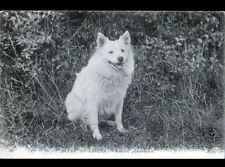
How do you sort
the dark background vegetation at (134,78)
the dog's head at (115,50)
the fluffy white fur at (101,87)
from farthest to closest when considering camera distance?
1. the dark background vegetation at (134,78)
2. the fluffy white fur at (101,87)
3. the dog's head at (115,50)

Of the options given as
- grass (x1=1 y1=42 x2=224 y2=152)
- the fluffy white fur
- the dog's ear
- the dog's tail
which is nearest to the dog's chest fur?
the fluffy white fur

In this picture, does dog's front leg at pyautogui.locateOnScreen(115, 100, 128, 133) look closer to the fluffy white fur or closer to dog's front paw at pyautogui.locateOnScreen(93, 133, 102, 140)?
the fluffy white fur

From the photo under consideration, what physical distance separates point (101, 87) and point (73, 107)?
0.45 meters

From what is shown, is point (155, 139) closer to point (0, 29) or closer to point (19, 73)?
point (19, 73)

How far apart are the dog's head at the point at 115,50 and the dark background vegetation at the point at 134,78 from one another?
0.15 meters

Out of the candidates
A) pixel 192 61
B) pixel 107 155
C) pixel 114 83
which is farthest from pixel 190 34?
pixel 107 155

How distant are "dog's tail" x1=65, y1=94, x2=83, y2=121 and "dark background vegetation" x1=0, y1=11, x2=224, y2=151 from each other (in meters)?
0.08

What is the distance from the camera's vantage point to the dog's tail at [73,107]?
5.09 metres

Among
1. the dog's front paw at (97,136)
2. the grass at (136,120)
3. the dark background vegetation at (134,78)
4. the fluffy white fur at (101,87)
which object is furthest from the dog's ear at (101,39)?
the dog's front paw at (97,136)

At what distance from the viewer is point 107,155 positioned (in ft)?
16.4

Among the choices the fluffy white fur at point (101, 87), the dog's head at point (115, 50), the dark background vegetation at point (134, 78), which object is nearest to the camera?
the dog's head at point (115, 50)

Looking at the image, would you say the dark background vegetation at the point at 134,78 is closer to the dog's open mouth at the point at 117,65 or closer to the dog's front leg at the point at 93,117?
the dog's front leg at the point at 93,117

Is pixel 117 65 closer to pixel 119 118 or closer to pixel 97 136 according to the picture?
pixel 119 118

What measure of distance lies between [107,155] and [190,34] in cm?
192
